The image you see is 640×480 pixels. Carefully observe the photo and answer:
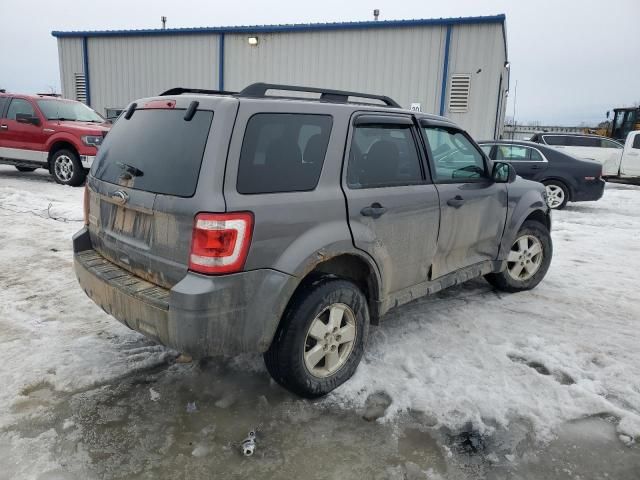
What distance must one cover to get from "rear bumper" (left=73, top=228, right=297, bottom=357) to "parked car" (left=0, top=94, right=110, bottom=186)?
27.8ft

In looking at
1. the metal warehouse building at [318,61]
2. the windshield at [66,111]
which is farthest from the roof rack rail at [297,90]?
the metal warehouse building at [318,61]

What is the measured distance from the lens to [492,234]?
437cm

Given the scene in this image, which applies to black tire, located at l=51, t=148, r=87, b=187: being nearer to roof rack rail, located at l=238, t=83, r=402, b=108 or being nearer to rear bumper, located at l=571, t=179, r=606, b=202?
roof rack rail, located at l=238, t=83, r=402, b=108

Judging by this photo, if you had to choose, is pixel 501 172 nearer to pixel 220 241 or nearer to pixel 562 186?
pixel 220 241

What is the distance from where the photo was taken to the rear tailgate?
2471 mm

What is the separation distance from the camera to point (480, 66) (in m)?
14.1

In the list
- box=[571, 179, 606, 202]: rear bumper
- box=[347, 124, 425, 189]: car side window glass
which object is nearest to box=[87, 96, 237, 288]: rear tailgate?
box=[347, 124, 425, 189]: car side window glass

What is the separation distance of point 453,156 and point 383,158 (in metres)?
1.02

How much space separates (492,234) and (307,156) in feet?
7.40

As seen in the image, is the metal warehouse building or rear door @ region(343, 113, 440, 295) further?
the metal warehouse building

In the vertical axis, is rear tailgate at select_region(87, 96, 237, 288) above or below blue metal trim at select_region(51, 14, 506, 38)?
below

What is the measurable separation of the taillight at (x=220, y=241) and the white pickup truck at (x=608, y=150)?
596 inches

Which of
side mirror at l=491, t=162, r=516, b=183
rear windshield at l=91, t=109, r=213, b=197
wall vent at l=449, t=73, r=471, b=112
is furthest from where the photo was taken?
wall vent at l=449, t=73, r=471, b=112

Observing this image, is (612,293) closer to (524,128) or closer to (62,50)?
(62,50)
